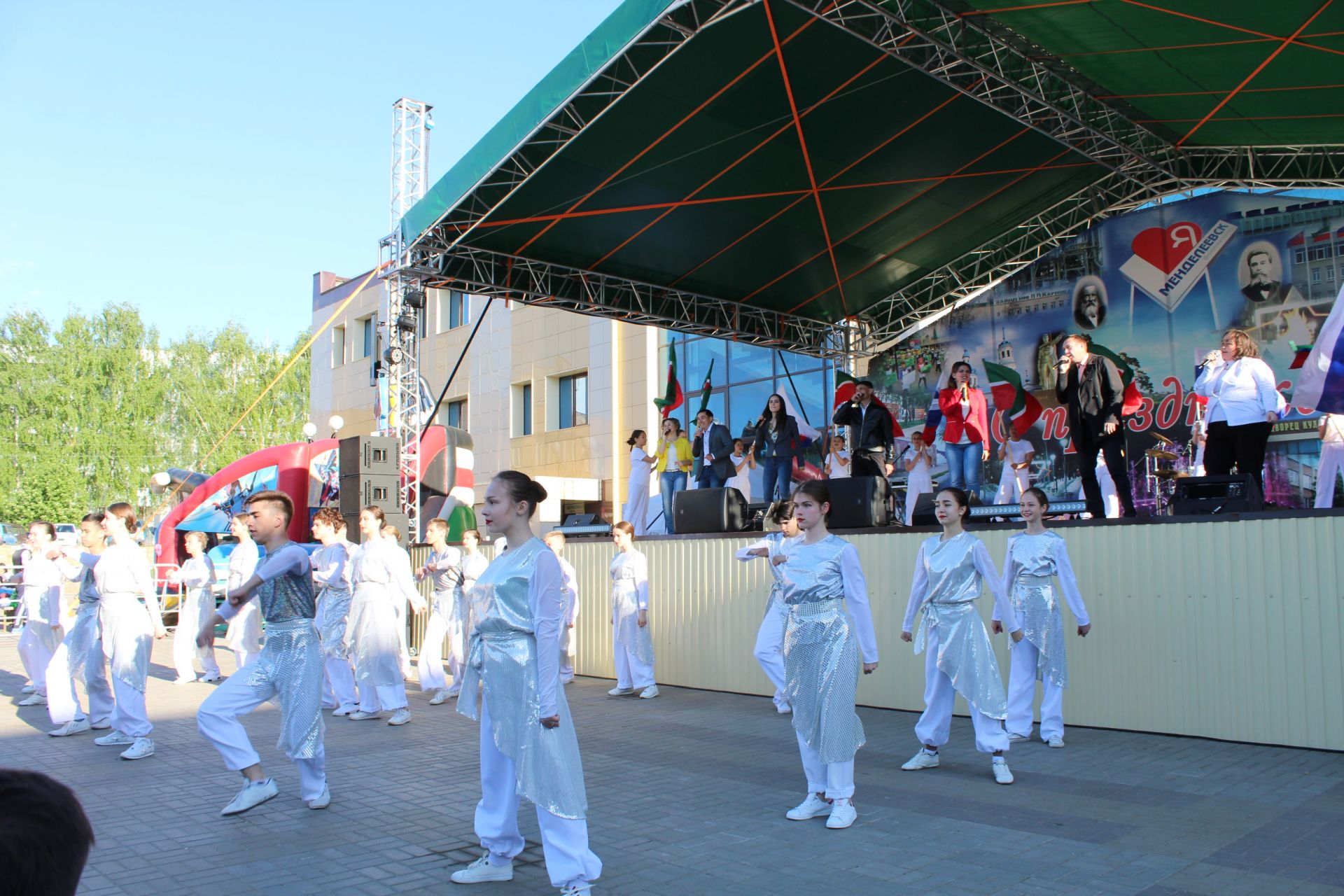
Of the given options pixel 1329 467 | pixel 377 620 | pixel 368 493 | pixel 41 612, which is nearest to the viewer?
pixel 1329 467

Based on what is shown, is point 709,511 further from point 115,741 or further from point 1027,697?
point 115,741

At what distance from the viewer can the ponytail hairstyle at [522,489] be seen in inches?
185

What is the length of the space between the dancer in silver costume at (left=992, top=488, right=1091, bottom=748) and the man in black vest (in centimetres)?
459

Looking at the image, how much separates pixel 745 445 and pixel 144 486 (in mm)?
31233

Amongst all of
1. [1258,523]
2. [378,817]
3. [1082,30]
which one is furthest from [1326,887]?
[1082,30]


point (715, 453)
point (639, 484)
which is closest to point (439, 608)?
point (639, 484)

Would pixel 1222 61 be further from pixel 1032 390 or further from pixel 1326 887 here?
pixel 1326 887

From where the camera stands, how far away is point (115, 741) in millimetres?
8430

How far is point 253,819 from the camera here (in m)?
5.77

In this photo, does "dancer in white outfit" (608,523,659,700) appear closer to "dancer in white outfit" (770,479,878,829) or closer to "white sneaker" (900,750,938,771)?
"white sneaker" (900,750,938,771)

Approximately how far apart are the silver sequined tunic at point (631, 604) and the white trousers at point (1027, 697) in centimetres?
456

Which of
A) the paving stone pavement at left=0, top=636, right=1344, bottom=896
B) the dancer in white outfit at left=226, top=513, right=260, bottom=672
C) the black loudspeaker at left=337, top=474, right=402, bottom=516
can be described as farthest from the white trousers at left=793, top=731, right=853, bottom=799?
the black loudspeaker at left=337, top=474, right=402, bottom=516

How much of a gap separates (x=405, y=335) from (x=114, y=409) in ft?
97.8

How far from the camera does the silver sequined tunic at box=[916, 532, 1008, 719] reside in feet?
21.4
